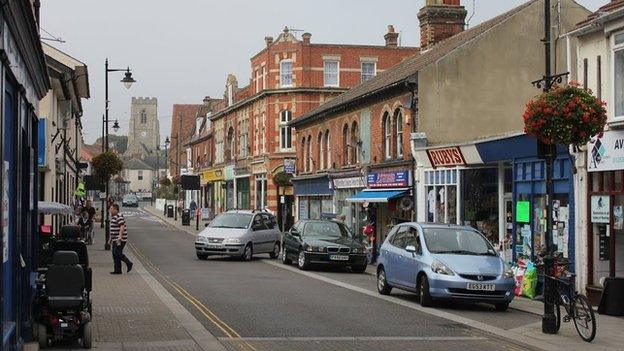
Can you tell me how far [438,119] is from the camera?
3044 centimetres

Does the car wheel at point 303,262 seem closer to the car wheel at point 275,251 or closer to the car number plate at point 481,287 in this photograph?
the car wheel at point 275,251

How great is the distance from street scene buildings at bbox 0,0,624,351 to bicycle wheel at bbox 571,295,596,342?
31mm

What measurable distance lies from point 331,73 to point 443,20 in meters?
21.5

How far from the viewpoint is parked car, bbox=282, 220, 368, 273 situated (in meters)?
27.4

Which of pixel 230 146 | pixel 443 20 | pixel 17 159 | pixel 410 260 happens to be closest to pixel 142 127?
pixel 230 146

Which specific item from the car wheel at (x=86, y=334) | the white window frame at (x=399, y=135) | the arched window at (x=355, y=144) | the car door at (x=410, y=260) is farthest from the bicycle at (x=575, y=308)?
the arched window at (x=355, y=144)

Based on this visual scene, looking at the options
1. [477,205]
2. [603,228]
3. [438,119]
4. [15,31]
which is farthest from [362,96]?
[15,31]

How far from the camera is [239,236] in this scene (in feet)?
103

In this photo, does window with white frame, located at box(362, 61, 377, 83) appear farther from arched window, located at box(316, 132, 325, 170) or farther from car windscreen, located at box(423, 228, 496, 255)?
car windscreen, located at box(423, 228, 496, 255)

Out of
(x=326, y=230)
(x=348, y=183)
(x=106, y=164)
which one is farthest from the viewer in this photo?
(x=106, y=164)

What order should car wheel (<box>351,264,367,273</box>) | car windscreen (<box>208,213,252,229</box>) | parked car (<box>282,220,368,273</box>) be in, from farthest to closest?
car windscreen (<box>208,213,252,229</box>) → car wheel (<box>351,264,367,273</box>) → parked car (<box>282,220,368,273</box>)

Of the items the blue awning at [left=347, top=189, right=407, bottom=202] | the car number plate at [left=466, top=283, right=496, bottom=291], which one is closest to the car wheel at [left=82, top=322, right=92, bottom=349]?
the car number plate at [left=466, top=283, right=496, bottom=291]

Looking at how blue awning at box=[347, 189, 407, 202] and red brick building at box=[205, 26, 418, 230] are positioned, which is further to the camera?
red brick building at box=[205, 26, 418, 230]

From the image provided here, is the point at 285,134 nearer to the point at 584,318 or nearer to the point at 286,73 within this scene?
the point at 286,73
